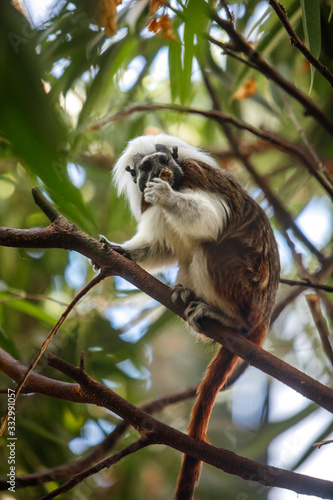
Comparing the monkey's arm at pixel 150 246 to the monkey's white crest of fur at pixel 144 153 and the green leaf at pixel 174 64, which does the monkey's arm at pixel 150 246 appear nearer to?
the monkey's white crest of fur at pixel 144 153

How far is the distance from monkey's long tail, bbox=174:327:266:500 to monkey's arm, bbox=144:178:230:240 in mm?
495

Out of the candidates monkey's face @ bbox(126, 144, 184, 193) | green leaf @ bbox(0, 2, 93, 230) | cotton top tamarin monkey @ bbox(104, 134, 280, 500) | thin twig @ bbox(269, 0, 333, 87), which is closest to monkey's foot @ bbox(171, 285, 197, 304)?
cotton top tamarin monkey @ bbox(104, 134, 280, 500)

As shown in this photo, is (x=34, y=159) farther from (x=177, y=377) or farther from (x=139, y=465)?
(x=177, y=377)

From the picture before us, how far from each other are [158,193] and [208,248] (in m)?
0.34

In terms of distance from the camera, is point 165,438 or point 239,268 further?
point 239,268

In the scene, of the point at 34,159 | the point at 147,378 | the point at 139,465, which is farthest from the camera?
the point at 147,378

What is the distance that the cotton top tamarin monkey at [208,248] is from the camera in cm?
208

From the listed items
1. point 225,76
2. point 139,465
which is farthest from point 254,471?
point 225,76

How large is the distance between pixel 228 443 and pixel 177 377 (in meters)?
0.82

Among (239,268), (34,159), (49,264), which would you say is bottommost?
(34,159)

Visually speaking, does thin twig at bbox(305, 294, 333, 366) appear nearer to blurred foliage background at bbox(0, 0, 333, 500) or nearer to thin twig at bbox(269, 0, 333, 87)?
blurred foliage background at bbox(0, 0, 333, 500)

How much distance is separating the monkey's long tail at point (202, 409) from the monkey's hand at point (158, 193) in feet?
2.24

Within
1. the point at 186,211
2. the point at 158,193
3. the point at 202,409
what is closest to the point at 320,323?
the point at 202,409

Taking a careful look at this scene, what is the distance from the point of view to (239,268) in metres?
2.14
